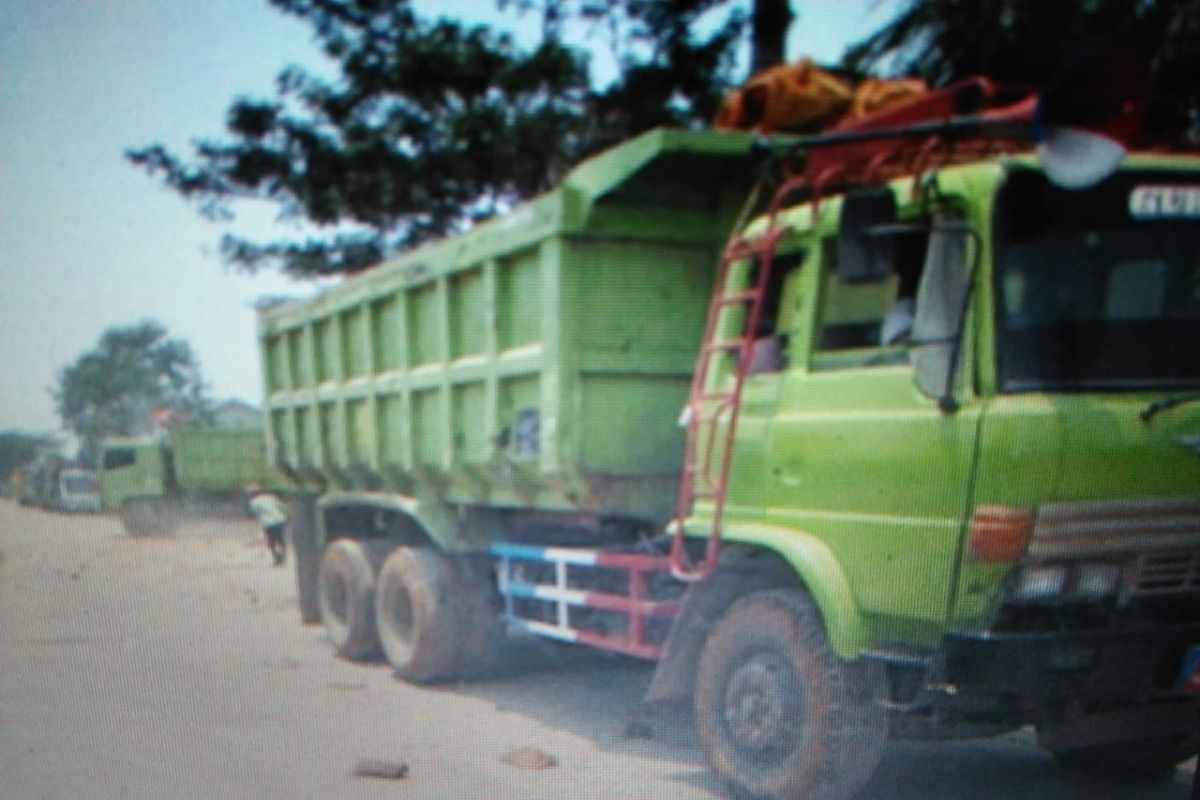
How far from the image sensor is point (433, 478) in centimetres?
595

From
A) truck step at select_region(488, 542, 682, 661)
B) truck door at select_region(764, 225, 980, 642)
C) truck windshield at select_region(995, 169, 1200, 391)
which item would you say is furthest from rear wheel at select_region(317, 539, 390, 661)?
truck windshield at select_region(995, 169, 1200, 391)

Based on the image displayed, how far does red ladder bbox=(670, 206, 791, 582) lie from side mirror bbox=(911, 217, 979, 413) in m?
0.72

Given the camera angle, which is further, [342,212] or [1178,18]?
[342,212]

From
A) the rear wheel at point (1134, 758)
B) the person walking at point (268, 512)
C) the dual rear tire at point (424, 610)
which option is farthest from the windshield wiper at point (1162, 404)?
the person walking at point (268, 512)

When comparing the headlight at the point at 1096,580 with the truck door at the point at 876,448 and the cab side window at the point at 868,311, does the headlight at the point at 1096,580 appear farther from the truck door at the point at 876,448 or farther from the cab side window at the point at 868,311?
the cab side window at the point at 868,311

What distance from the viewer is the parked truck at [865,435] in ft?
9.93

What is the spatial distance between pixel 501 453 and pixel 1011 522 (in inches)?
106

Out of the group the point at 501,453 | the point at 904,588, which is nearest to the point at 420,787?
the point at 501,453

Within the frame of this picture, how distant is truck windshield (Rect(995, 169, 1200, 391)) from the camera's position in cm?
310

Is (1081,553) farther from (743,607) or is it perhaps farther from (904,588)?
(743,607)

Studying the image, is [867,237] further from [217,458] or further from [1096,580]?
[217,458]

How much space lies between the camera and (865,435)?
336cm

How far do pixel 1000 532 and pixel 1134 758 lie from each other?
1.63 meters

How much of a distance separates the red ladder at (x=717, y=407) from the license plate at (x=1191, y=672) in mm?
1471
